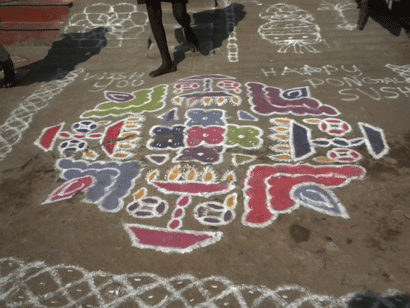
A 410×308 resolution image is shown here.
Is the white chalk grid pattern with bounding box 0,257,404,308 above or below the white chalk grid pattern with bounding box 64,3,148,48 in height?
below

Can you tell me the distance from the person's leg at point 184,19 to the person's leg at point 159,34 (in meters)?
0.28

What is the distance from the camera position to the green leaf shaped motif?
3.83 metres

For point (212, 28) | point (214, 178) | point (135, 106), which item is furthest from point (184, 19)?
point (214, 178)

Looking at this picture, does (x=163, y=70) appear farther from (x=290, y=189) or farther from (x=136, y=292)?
(x=136, y=292)

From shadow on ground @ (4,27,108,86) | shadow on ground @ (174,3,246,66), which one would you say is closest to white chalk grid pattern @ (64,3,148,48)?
shadow on ground @ (4,27,108,86)

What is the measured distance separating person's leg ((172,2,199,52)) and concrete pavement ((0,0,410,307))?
192 millimetres

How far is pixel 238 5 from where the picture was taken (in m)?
6.48

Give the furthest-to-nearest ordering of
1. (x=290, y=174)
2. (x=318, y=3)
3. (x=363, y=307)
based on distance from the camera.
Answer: (x=318, y=3) → (x=290, y=174) → (x=363, y=307)

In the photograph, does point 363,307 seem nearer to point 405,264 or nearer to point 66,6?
point 405,264

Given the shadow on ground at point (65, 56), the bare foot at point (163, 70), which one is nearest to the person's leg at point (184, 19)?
the bare foot at point (163, 70)

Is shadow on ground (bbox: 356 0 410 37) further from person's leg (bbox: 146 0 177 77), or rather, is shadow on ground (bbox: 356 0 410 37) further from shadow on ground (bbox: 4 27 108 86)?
shadow on ground (bbox: 4 27 108 86)

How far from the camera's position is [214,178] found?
2729 mm

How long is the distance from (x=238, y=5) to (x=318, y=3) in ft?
4.78

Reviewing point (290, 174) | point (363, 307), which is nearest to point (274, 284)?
point (363, 307)
